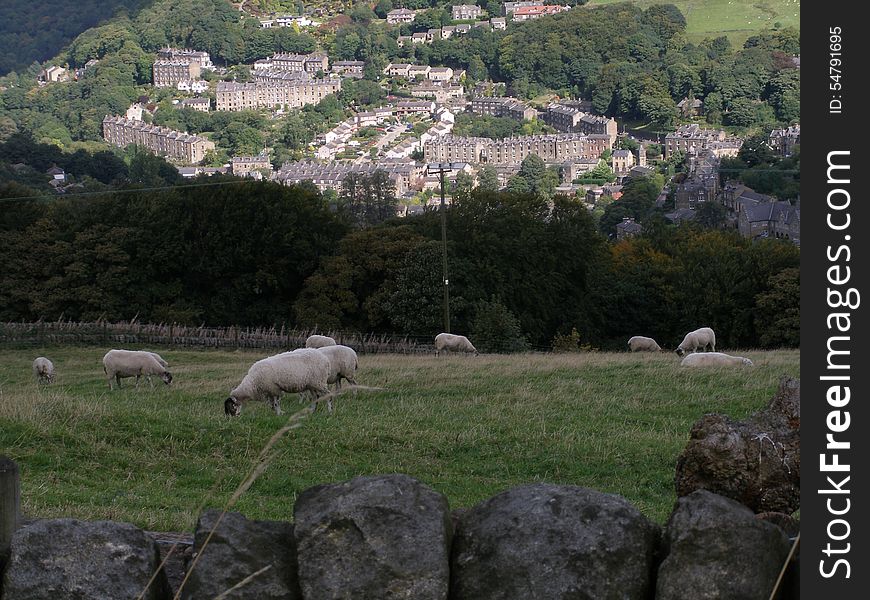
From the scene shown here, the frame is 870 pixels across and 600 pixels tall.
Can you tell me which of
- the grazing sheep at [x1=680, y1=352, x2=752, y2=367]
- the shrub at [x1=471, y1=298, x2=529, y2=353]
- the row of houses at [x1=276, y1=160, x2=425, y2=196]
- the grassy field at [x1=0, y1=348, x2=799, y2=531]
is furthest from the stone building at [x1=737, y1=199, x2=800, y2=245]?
the grassy field at [x1=0, y1=348, x2=799, y2=531]

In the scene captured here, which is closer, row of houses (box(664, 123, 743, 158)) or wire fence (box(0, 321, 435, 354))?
wire fence (box(0, 321, 435, 354))

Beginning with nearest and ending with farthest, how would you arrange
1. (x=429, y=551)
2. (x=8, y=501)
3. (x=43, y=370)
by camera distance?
(x=429, y=551), (x=8, y=501), (x=43, y=370)

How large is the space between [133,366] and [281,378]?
6375 mm

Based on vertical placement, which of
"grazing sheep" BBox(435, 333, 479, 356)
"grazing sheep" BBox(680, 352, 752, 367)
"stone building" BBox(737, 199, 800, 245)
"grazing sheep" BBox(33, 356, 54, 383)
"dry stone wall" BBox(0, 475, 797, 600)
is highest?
A: "dry stone wall" BBox(0, 475, 797, 600)

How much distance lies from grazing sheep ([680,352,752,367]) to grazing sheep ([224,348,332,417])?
22.1 ft

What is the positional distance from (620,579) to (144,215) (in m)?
48.3

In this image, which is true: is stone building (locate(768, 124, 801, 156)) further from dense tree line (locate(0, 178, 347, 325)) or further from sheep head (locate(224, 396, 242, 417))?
sheep head (locate(224, 396, 242, 417))

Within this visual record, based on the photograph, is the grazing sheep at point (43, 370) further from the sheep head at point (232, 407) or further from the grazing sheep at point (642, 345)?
Result: the grazing sheep at point (642, 345)

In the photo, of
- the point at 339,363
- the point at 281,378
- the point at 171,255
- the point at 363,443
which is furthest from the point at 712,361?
the point at 171,255

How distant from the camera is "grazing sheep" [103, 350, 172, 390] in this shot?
66.9 feet

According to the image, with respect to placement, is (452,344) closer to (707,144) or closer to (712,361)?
(712,361)

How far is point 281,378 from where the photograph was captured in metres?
→ 14.9

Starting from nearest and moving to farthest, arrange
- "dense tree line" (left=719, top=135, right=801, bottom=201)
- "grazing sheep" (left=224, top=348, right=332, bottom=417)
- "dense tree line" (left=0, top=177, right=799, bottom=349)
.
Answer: "grazing sheep" (left=224, top=348, right=332, bottom=417) → "dense tree line" (left=0, top=177, right=799, bottom=349) → "dense tree line" (left=719, top=135, right=801, bottom=201)

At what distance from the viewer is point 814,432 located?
11.8 ft
